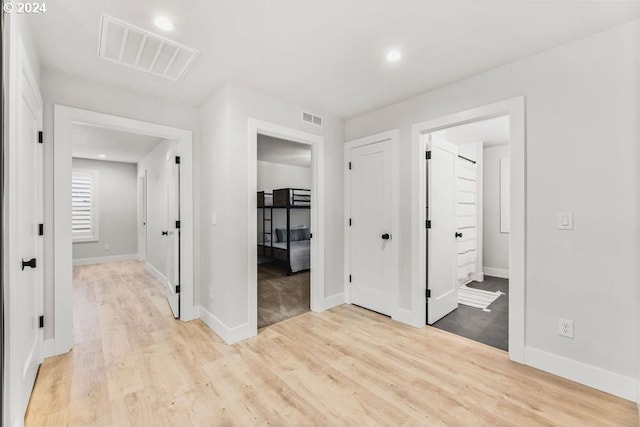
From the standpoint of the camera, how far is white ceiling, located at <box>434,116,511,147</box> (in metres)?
4.00

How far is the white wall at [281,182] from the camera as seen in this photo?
6.92 meters

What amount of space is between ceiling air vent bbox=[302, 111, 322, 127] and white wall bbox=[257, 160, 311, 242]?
3.66 metres

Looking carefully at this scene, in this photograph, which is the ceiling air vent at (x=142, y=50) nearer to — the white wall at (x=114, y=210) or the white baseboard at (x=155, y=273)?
the white baseboard at (x=155, y=273)

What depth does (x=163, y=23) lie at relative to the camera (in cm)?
182

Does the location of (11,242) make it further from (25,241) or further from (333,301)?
(333,301)

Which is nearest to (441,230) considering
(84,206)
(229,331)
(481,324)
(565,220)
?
(481,324)

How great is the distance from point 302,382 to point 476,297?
303 cm

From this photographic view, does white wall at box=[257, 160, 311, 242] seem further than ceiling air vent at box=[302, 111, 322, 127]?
Yes

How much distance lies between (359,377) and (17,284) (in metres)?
2.14

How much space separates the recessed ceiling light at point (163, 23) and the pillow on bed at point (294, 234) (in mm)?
4603

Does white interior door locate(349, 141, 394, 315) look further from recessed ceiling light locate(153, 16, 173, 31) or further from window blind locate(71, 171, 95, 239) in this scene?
window blind locate(71, 171, 95, 239)

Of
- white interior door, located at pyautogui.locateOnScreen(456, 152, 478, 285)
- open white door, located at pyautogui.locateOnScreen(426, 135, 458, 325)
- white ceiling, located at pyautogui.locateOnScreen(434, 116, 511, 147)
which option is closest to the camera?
open white door, located at pyautogui.locateOnScreen(426, 135, 458, 325)

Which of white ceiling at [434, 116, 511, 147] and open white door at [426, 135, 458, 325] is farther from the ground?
white ceiling at [434, 116, 511, 147]

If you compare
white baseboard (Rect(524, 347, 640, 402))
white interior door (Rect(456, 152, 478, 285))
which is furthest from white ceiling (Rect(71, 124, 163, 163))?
white baseboard (Rect(524, 347, 640, 402))
